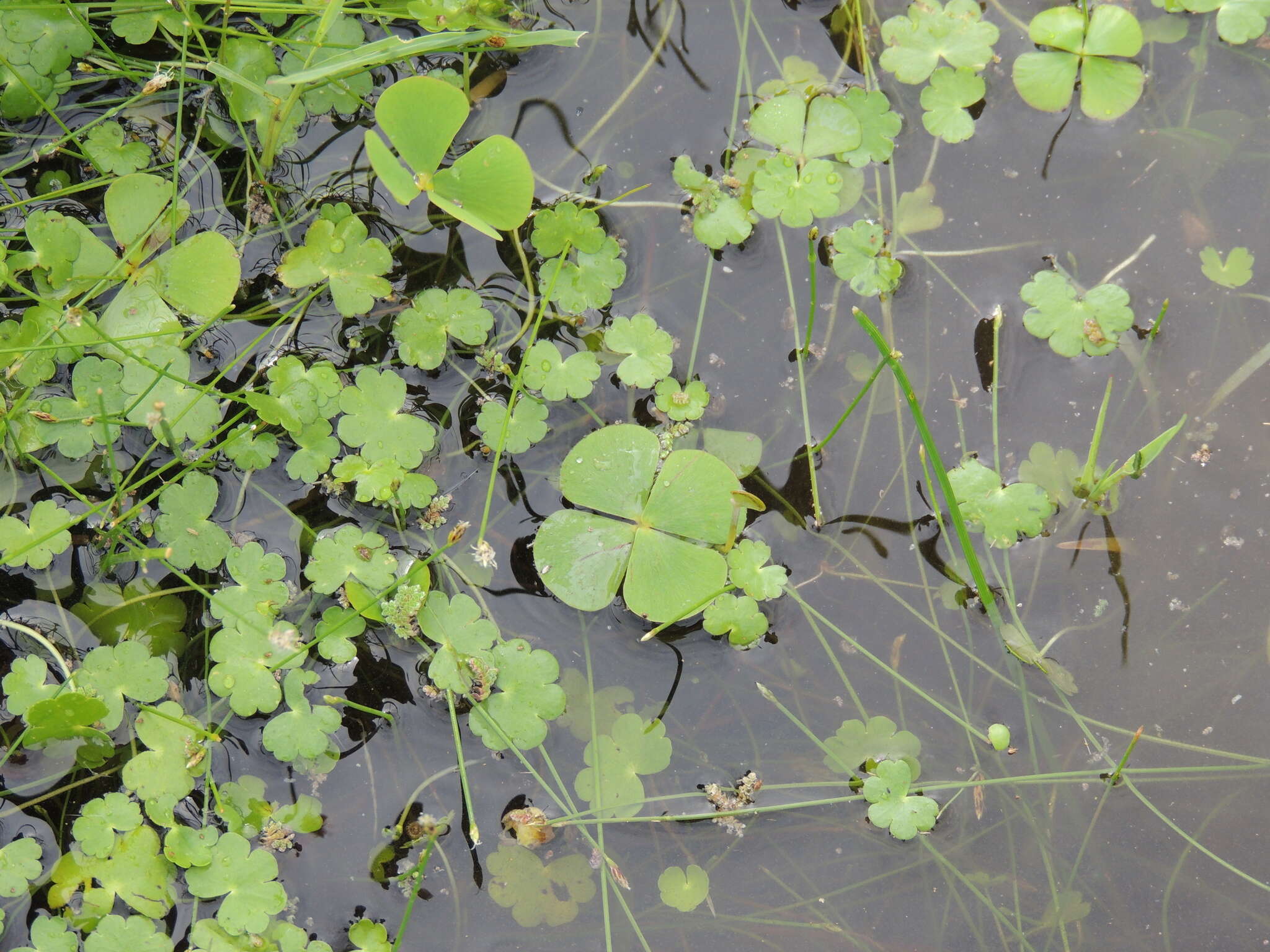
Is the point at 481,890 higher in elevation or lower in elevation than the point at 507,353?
lower

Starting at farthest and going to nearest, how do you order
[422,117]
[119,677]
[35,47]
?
1. [35,47]
2. [119,677]
3. [422,117]

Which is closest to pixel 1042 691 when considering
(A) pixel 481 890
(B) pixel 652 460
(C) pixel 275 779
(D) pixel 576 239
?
(B) pixel 652 460

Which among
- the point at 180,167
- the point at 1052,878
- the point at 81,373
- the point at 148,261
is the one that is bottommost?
the point at 1052,878

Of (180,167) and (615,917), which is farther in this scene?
(180,167)

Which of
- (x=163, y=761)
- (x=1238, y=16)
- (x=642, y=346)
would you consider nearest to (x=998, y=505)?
(x=642, y=346)

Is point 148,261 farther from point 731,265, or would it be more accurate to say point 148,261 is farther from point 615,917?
point 615,917

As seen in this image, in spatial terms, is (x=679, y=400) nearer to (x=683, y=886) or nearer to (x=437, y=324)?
(x=437, y=324)
